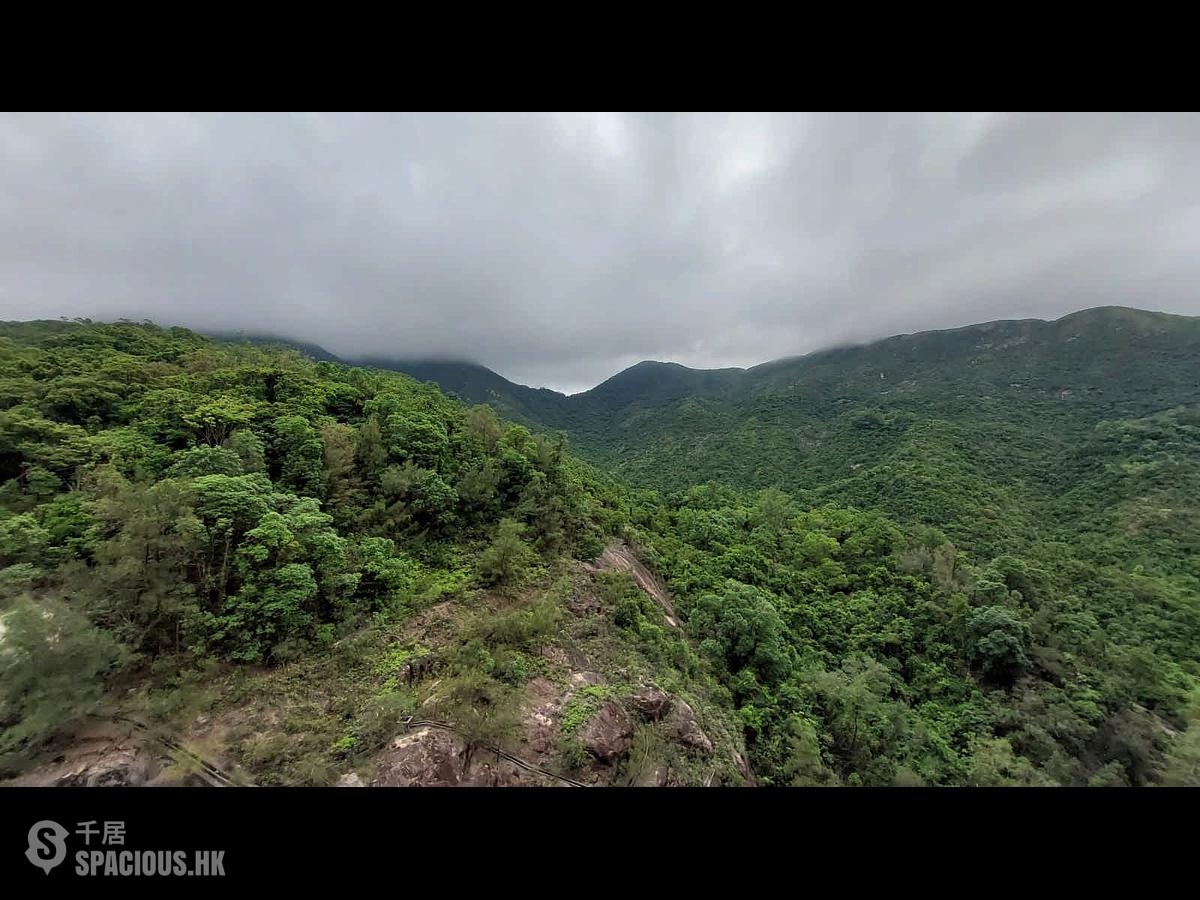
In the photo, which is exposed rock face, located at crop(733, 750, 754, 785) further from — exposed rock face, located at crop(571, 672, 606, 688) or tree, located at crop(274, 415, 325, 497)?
tree, located at crop(274, 415, 325, 497)

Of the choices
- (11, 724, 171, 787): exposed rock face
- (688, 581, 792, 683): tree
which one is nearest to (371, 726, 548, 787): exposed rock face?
(11, 724, 171, 787): exposed rock face

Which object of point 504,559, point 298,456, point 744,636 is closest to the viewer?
point 504,559

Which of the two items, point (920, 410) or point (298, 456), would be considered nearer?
point (298, 456)

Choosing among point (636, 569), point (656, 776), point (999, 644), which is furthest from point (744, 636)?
point (999, 644)

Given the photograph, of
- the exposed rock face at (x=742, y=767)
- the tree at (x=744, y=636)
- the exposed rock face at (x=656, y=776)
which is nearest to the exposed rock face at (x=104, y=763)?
the exposed rock face at (x=656, y=776)

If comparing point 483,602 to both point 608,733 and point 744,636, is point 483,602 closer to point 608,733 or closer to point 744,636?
point 608,733
